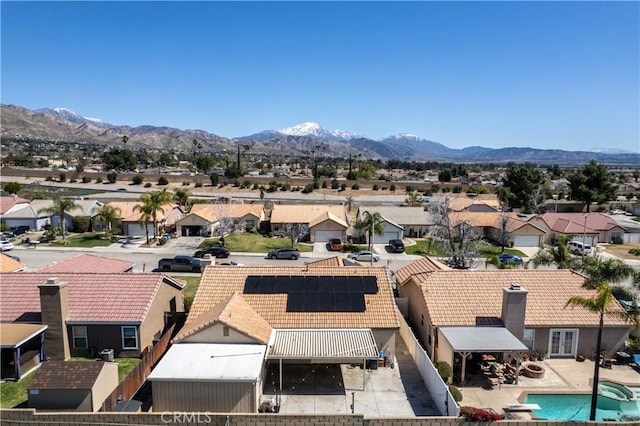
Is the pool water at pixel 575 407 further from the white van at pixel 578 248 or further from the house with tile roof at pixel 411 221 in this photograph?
the house with tile roof at pixel 411 221

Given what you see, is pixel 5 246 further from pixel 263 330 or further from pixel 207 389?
pixel 207 389

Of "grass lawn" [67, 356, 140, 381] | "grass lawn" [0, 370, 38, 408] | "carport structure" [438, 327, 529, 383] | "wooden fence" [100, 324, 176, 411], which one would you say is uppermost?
"carport structure" [438, 327, 529, 383]

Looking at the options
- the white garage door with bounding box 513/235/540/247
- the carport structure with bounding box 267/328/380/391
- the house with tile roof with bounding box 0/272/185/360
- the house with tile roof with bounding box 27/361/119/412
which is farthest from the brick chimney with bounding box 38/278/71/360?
the white garage door with bounding box 513/235/540/247

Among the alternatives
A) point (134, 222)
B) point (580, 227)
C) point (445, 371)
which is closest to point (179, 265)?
point (134, 222)

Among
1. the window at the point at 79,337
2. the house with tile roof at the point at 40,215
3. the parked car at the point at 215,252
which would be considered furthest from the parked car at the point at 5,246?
the window at the point at 79,337

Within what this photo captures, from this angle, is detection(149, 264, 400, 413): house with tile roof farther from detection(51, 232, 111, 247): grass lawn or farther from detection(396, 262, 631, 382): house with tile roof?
detection(51, 232, 111, 247): grass lawn

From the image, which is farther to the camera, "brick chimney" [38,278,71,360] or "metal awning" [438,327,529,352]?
"brick chimney" [38,278,71,360]
